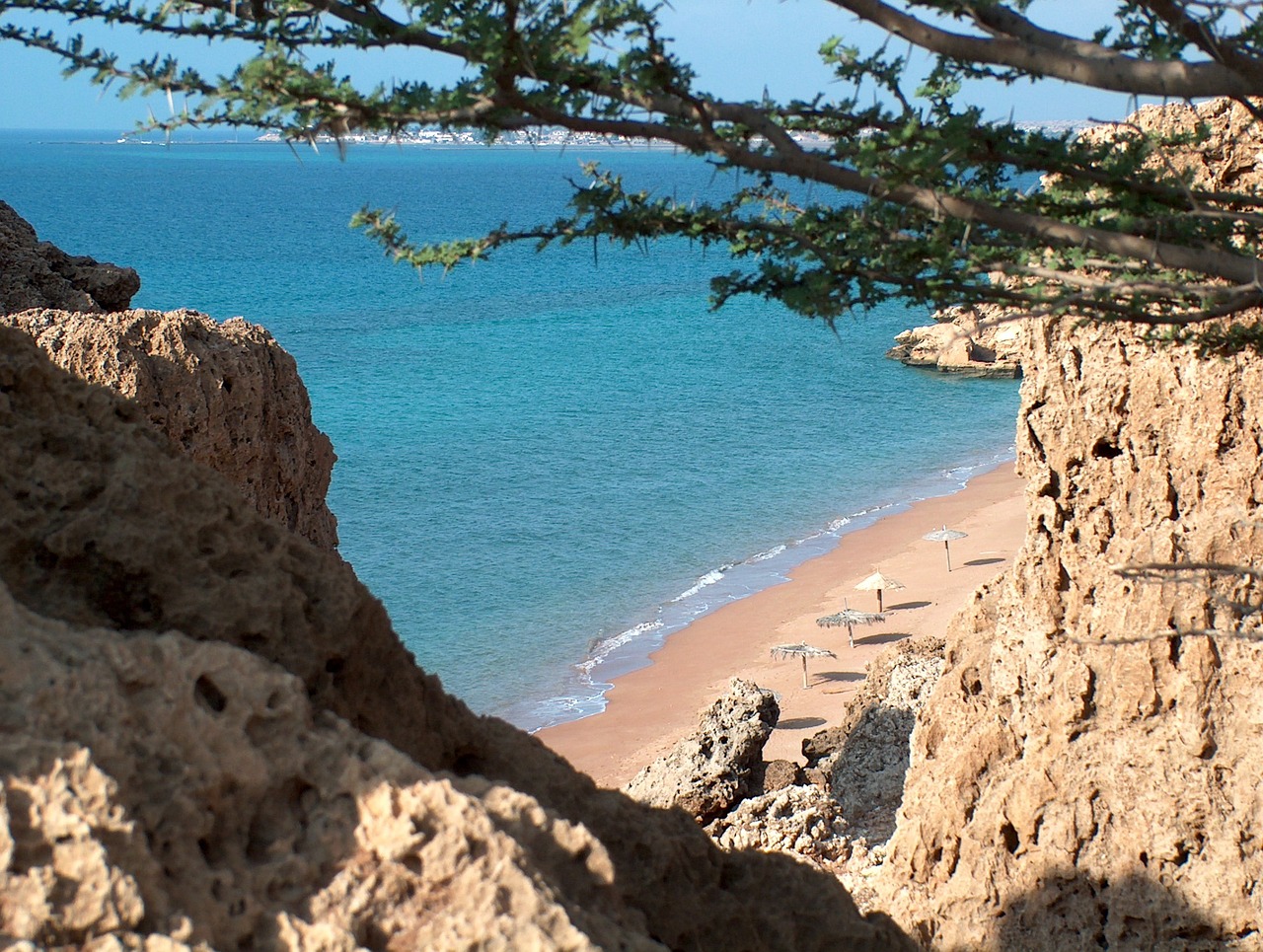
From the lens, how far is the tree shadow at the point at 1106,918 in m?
5.51

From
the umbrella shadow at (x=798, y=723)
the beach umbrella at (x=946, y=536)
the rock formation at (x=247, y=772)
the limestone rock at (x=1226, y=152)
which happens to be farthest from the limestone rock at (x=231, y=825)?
the beach umbrella at (x=946, y=536)

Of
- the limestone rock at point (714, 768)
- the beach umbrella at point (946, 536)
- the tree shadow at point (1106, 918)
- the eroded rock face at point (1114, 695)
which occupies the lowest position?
the beach umbrella at point (946, 536)

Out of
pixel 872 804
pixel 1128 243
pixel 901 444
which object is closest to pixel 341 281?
pixel 901 444

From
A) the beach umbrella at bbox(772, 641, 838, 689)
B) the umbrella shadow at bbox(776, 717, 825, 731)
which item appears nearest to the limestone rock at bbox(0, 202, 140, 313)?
the umbrella shadow at bbox(776, 717, 825, 731)

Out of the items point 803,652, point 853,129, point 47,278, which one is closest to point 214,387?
point 47,278

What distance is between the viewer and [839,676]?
66.2ft

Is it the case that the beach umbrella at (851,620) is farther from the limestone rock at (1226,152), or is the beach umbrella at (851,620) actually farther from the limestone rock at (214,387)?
the limestone rock at (1226,152)

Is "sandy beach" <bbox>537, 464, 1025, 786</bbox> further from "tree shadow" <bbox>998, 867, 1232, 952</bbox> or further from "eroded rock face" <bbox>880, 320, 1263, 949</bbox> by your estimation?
"tree shadow" <bbox>998, 867, 1232, 952</bbox>

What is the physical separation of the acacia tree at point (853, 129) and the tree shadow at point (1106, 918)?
8.04ft

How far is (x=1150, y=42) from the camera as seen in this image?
12.0 feet

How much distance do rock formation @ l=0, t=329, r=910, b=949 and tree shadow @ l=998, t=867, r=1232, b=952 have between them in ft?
8.06

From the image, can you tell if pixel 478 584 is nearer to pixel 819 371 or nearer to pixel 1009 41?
pixel 1009 41

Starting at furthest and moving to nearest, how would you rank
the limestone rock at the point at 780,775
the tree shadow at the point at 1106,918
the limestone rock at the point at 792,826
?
the limestone rock at the point at 780,775
the limestone rock at the point at 792,826
the tree shadow at the point at 1106,918

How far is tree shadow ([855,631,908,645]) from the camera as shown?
21.6m
